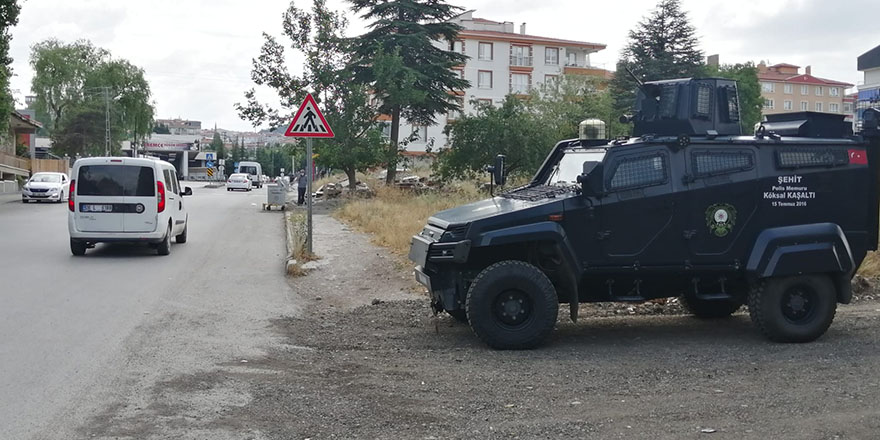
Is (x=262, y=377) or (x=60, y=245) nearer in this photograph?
(x=262, y=377)

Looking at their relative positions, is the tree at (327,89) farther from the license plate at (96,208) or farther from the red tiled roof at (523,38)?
the red tiled roof at (523,38)

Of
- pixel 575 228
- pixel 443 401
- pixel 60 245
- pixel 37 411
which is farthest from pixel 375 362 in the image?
pixel 60 245

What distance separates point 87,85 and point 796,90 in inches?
3643

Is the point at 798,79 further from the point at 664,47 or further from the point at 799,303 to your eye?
the point at 799,303

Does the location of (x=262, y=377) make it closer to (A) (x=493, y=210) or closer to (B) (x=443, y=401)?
(B) (x=443, y=401)

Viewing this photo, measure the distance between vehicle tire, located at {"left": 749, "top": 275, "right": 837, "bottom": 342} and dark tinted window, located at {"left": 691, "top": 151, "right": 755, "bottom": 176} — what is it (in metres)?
1.20

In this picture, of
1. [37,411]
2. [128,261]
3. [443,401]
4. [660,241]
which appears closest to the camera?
[37,411]

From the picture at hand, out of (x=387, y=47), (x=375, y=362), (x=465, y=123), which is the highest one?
(x=387, y=47)

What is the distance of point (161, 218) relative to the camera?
58.6 ft

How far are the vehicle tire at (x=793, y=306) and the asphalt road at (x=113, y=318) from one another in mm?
5159

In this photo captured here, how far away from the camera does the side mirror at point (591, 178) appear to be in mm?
8984

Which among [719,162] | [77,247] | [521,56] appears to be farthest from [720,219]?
[521,56]

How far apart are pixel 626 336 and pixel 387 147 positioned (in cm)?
3016

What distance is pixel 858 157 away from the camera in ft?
31.9
